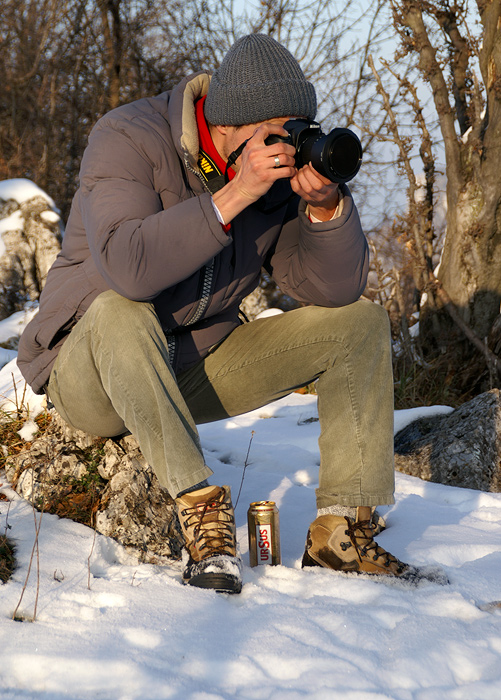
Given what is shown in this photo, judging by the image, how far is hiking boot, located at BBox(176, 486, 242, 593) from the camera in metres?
1.70

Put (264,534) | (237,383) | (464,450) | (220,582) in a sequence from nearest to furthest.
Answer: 1. (220,582)
2. (264,534)
3. (237,383)
4. (464,450)

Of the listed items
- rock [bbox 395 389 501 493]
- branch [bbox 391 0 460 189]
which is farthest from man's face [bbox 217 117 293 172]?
branch [bbox 391 0 460 189]

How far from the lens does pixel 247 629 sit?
58.3 inches

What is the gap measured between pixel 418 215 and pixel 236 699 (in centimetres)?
374

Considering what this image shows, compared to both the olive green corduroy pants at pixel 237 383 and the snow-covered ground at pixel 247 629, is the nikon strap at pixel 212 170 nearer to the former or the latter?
the olive green corduroy pants at pixel 237 383

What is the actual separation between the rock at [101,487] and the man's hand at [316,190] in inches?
38.0

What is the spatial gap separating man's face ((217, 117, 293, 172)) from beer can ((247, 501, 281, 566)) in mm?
988

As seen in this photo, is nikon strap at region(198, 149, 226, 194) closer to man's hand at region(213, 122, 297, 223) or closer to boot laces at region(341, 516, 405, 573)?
man's hand at region(213, 122, 297, 223)

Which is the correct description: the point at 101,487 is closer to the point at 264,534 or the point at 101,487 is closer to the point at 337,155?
the point at 264,534

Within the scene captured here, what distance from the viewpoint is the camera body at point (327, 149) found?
1.75m

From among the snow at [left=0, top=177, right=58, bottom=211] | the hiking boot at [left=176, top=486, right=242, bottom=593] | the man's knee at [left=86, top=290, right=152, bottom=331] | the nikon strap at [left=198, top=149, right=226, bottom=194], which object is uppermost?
the snow at [left=0, top=177, right=58, bottom=211]

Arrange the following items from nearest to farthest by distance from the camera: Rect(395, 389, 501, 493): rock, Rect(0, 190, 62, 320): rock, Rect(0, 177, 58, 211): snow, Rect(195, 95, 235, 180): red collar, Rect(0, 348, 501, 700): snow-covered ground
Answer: Rect(0, 348, 501, 700): snow-covered ground → Rect(195, 95, 235, 180): red collar → Rect(395, 389, 501, 493): rock → Rect(0, 190, 62, 320): rock → Rect(0, 177, 58, 211): snow

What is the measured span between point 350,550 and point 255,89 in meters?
1.31

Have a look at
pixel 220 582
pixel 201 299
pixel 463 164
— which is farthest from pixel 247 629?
pixel 463 164
